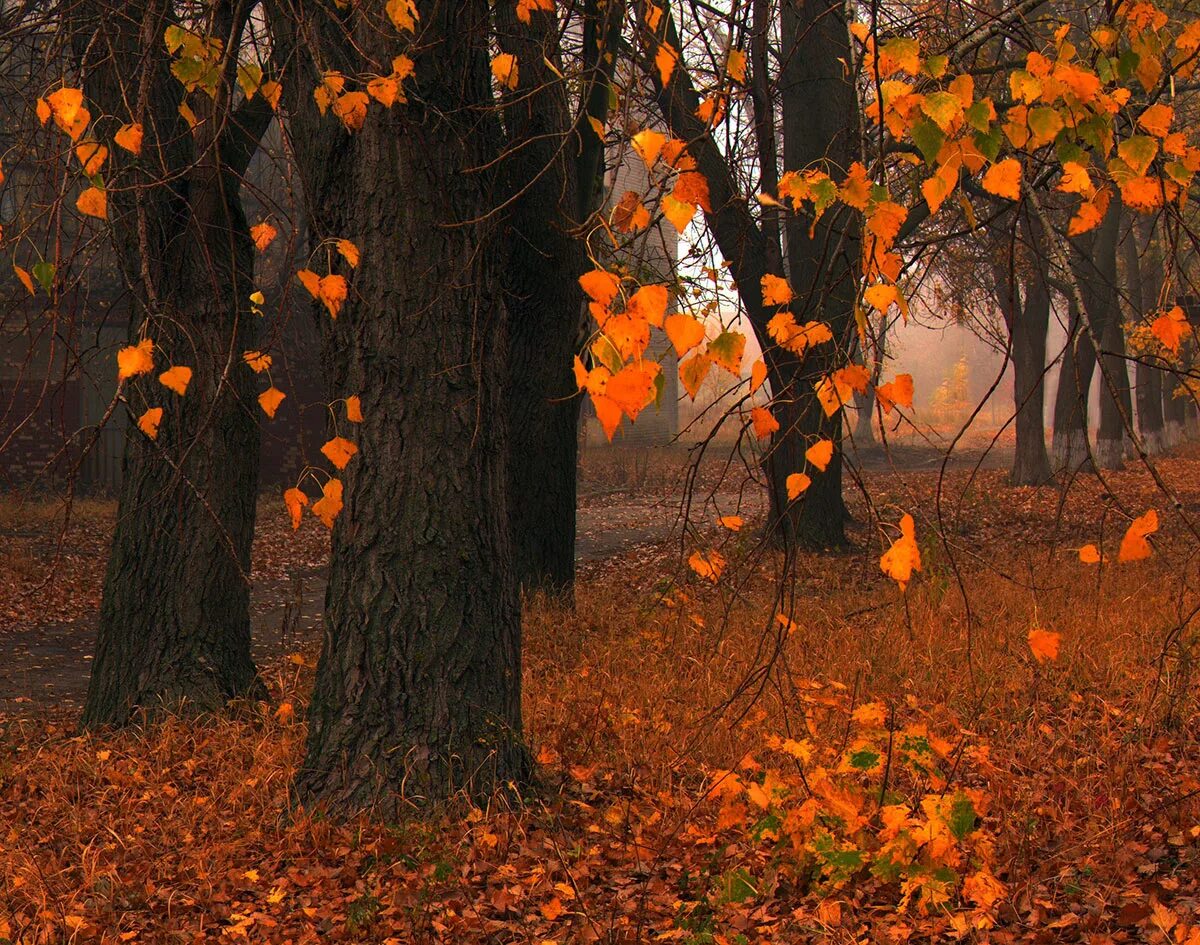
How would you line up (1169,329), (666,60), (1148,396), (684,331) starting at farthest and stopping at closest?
(1148,396), (666,60), (1169,329), (684,331)

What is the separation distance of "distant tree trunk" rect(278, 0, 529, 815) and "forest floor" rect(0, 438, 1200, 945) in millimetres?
313

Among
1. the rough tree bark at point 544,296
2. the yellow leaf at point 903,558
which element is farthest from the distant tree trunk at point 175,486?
the yellow leaf at point 903,558

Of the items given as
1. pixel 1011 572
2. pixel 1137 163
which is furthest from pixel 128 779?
pixel 1011 572

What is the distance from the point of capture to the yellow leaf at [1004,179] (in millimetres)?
2582

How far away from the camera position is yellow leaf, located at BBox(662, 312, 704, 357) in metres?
2.31

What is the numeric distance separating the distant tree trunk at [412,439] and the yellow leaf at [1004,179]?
2.34 meters

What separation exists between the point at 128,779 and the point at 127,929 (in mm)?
1643

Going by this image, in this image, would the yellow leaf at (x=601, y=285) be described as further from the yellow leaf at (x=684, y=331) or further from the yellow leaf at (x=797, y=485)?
the yellow leaf at (x=797, y=485)

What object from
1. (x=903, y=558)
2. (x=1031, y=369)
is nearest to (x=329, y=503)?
(x=903, y=558)

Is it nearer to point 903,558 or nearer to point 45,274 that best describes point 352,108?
point 45,274

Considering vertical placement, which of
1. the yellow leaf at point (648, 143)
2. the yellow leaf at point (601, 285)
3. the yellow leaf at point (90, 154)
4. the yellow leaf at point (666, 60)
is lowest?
the yellow leaf at point (601, 285)

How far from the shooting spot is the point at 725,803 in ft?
14.2

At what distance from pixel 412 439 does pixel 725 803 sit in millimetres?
1792

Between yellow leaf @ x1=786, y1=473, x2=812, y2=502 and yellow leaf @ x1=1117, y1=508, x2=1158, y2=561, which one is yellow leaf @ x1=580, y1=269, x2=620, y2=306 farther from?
yellow leaf @ x1=1117, y1=508, x2=1158, y2=561
